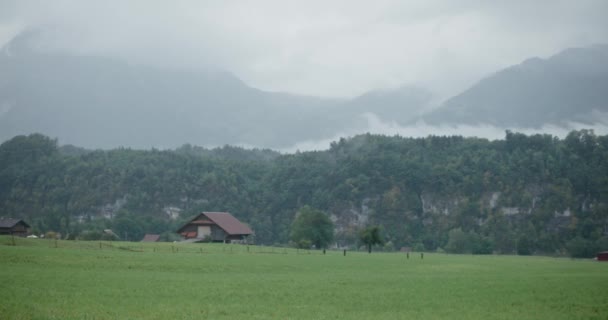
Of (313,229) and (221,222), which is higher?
(221,222)

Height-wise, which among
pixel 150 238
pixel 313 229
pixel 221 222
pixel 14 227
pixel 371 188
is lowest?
pixel 150 238

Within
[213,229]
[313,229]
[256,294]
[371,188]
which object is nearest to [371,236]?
[313,229]

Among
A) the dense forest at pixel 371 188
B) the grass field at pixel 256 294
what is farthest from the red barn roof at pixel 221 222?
the grass field at pixel 256 294

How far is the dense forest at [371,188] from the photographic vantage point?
6403 inches

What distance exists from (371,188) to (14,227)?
10230cm

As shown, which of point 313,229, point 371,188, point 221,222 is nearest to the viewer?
point 221,222

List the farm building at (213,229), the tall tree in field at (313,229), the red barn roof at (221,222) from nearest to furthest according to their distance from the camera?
the farm building at (213,229) → the red barn roof at (221,222) → the tall tree in field at (313,229)

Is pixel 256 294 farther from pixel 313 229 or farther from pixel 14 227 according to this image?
pixel 14 227

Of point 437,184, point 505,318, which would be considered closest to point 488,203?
point 437,184

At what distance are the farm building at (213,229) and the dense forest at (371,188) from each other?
169 feet

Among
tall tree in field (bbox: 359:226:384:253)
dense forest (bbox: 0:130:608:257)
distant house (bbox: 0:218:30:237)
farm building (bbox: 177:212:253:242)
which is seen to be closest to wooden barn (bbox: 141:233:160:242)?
dense forest (bbox: 0:130:608:257)

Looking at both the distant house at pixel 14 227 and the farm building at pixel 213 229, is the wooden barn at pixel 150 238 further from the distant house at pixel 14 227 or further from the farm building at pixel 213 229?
the farm building at pixel 213 229

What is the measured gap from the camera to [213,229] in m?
100

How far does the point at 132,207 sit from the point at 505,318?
550 feet
